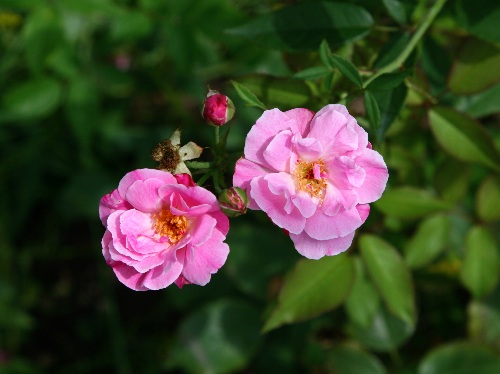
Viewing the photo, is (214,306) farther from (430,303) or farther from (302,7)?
(302,7)

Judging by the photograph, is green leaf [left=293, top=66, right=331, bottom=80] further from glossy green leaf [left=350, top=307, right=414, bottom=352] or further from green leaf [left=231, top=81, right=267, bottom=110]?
glossy green leaf [left=350, top=307, right=414, bottom=352]

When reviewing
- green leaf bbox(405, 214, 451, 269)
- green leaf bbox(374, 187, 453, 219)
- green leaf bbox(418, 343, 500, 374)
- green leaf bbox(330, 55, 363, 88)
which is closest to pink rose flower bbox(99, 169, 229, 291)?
green leaf bbox(330, 55, 363, 88)

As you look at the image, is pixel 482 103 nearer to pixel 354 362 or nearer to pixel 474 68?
pixel 474 68

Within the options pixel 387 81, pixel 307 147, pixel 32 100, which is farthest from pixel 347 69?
pixel 32 100

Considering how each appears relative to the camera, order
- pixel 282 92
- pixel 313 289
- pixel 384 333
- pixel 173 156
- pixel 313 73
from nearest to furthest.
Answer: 1. pixel 173 156
2. pixel 313 73
3. pixel 282 92
4. pixel 313 289
5. pixel 384 333

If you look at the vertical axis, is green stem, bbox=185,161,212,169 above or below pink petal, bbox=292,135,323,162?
below

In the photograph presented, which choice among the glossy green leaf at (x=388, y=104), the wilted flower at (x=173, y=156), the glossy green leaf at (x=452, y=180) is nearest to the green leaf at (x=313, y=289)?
the glossy green leaf at (x=452, y=180)

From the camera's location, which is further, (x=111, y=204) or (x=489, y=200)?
(x=489, y=200)
